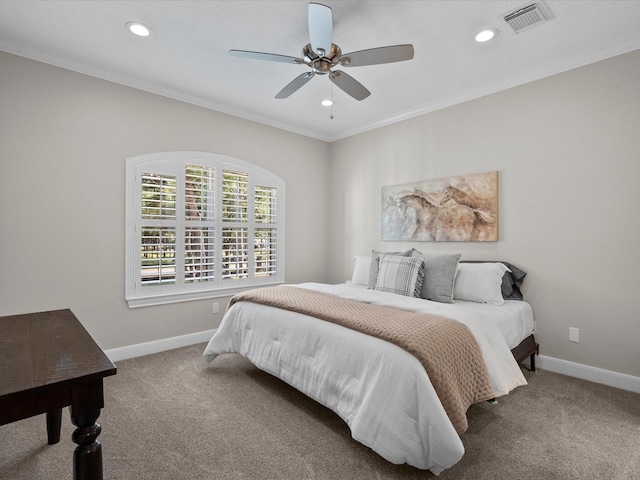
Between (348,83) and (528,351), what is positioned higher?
(348,83)

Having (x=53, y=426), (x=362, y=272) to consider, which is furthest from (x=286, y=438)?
(x=362, y=272)

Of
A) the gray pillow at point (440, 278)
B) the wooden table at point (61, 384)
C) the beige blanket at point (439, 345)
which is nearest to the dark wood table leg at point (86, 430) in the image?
the wooden table at point (61, 384)

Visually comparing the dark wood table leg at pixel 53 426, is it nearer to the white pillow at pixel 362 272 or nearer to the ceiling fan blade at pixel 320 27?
the ceiling fan blade at pixel 320 27

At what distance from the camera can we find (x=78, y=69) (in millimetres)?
3043

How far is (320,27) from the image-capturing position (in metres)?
2.03

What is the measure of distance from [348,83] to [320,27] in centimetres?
63

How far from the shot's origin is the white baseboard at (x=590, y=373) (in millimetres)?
2656

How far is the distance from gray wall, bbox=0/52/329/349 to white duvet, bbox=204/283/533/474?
1.15 metres

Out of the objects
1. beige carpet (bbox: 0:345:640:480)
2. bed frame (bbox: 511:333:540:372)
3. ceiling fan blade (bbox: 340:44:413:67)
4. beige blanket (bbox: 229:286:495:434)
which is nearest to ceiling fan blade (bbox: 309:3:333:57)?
ceiling fan blade (bbox: 340:44:413:67)

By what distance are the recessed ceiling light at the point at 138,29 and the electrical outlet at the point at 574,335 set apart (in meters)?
4.26

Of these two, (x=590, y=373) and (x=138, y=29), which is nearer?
(x=138, y=29)

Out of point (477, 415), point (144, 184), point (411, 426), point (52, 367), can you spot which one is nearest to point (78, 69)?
point (144, 184)

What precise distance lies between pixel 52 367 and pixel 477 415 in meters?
2.40

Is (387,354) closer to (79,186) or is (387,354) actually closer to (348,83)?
(348,83)
